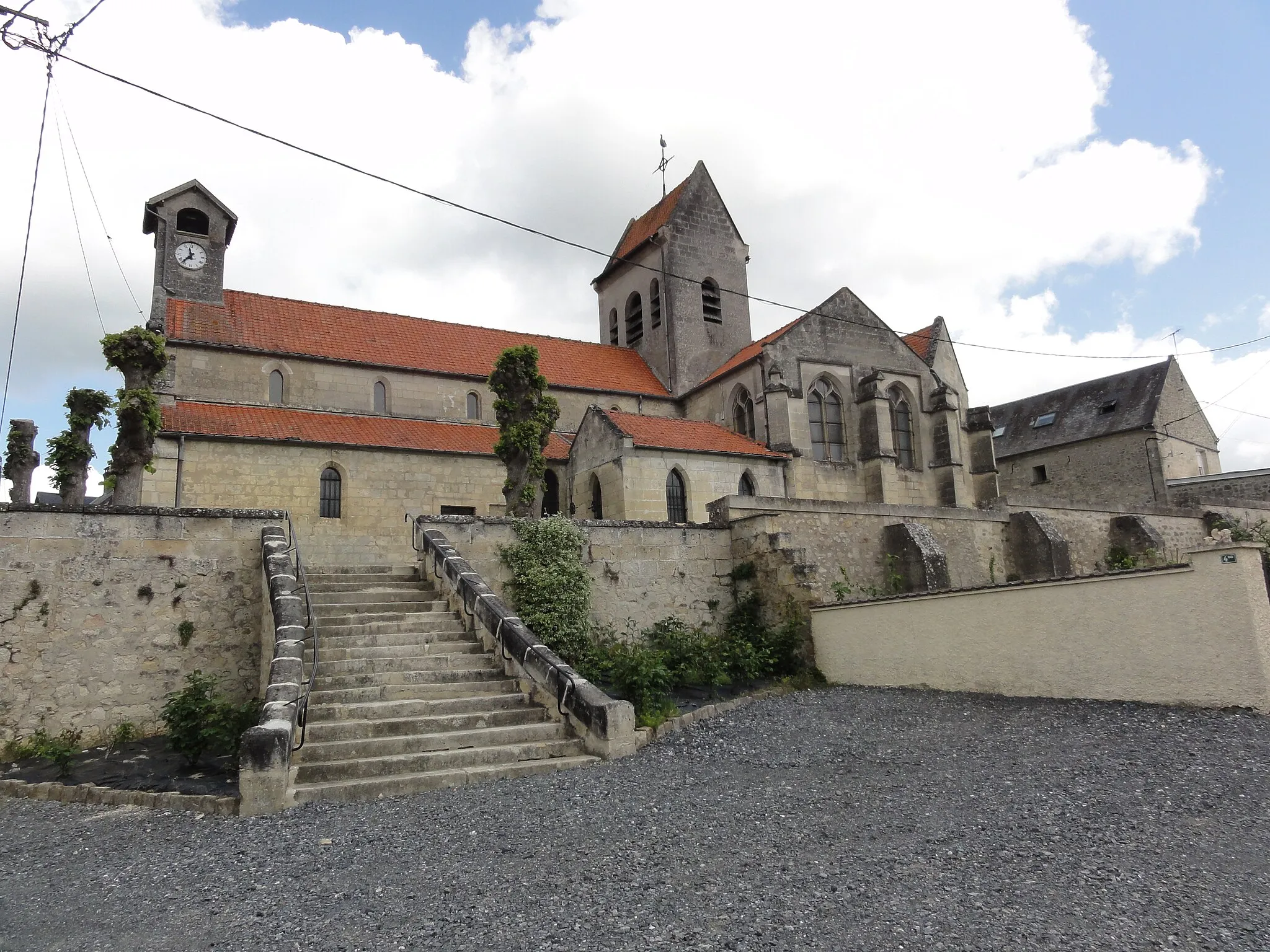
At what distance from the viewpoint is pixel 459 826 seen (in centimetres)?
652

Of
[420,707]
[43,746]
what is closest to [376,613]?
[420,707]

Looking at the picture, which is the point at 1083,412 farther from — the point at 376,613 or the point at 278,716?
the point at 278,716

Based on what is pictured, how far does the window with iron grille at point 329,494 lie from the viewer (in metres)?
19.7

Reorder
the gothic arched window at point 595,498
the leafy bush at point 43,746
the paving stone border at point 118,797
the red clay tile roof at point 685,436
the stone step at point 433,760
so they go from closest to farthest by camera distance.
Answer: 1. the paving stone border at point 118,797
2. the stone step at point 433,760
3. the leafy bush at point 43,746
4. the red clay tile roof at point 685,436
5. the gothic arched window at point 595,498

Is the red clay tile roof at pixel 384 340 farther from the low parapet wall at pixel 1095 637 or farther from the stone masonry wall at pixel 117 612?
the low parapet wall at pixel 1095 637

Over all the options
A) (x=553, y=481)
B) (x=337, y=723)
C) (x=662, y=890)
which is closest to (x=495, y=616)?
(x=337, y=723)

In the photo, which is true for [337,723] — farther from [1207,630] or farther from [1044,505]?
[1044,505]

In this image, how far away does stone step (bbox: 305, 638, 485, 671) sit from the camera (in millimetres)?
10125

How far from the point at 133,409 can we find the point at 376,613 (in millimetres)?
5248

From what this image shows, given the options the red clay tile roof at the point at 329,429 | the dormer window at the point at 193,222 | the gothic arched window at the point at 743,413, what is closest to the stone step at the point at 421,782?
the red clay tile roof at the point at 329,429

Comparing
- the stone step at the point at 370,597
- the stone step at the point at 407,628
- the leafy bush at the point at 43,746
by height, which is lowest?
the leafy bush at the point at 43,746

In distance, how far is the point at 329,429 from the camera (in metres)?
20.9

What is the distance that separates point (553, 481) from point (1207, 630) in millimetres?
16531

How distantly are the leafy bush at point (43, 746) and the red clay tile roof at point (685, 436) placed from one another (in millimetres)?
12652
